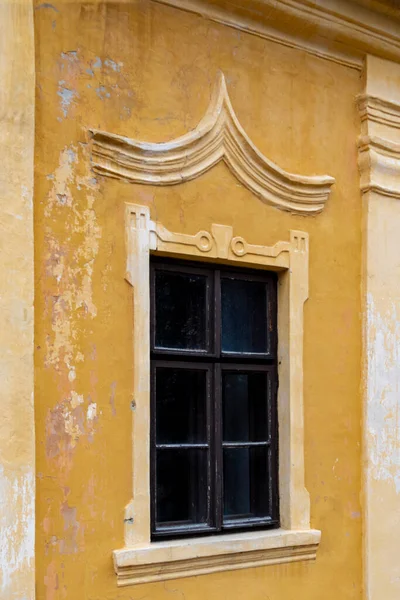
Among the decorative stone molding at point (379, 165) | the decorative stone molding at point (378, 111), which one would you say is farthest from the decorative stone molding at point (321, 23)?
the decorative stone molding at point (379, 165)

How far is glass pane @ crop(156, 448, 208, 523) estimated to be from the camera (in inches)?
188

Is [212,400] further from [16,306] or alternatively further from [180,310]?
[16,306]

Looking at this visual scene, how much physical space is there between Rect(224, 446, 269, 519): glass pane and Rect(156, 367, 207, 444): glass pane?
275 millimetres

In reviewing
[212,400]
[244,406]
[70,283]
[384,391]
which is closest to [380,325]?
[384,391]

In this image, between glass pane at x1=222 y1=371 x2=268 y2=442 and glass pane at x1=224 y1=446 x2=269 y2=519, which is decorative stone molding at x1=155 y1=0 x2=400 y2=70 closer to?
glass pane at x1=222 y1=371 x2=268 y2=442

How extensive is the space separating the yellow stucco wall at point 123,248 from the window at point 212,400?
255 millimetres

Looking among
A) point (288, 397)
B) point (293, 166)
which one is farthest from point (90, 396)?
point (293, 166)

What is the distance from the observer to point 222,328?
5078 mm

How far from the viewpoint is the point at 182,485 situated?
484 centimetres

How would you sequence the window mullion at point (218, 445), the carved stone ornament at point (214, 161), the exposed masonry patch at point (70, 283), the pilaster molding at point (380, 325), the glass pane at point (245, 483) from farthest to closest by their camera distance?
the pilaster molding at point (380, 325) < the glass pane at point (245, 483) < the window mullion at point (218, 445) < the carved stone ornament at point (214, 161) < the exposed masonry patch at point (70, 283)

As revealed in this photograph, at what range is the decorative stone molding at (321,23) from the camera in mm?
5195

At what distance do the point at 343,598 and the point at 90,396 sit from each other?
86.1 inches

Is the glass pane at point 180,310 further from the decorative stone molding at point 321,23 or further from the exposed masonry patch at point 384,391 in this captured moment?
the decorative stone molding at point 321,23

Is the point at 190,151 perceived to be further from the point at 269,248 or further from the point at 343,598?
the point at 343,598
